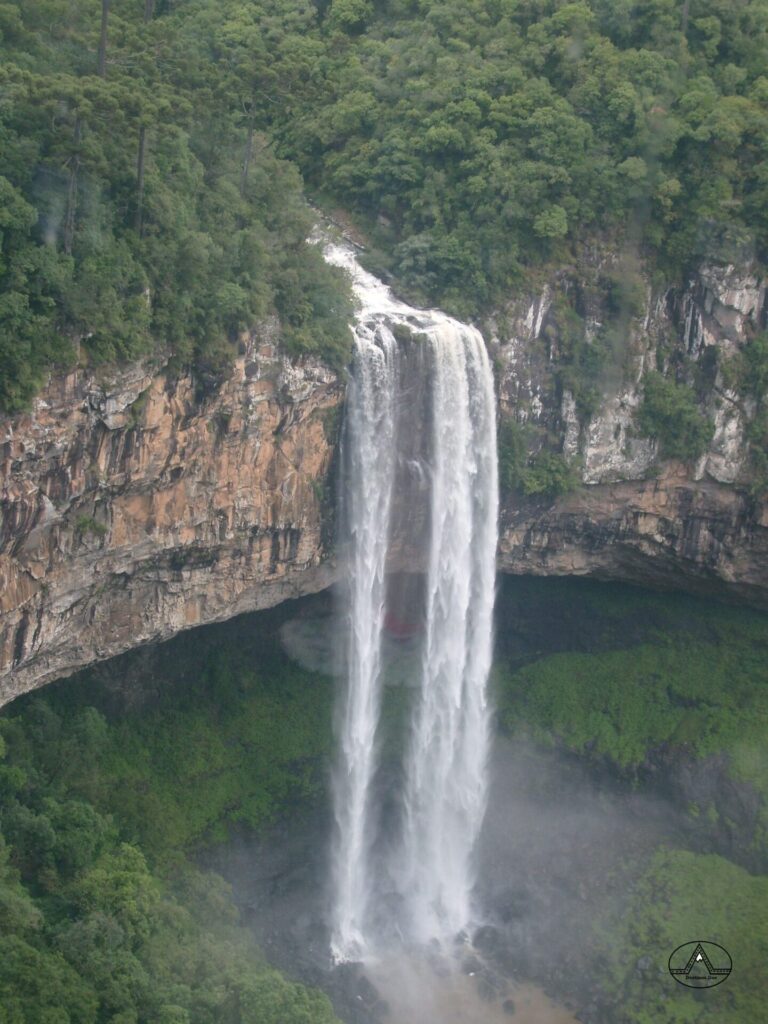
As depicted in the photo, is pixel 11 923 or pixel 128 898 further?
pixel 128 898

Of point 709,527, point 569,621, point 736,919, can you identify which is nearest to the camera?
point 736,919

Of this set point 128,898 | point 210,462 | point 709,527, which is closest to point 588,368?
point 709,527

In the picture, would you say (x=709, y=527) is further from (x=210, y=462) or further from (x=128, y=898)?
(x=128, y=898)

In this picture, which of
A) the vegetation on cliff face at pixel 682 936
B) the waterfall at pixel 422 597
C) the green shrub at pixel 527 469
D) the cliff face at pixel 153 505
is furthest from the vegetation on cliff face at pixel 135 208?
the vegetation on cliff face at pixel 682 936

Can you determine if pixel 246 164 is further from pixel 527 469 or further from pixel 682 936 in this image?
pixel 682 936

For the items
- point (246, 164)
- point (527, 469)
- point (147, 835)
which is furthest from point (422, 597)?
point (246, 164)

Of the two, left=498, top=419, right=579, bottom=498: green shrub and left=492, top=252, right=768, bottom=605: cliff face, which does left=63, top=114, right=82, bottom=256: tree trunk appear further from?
left=498, top=419, right=579, bottom=498: green shrub

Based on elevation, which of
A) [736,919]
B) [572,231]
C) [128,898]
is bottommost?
[736,919]

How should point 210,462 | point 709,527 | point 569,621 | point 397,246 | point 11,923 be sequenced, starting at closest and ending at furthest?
point 11,923 → point 210,462 → point 397,246 → point 709,527 → point 569,621
